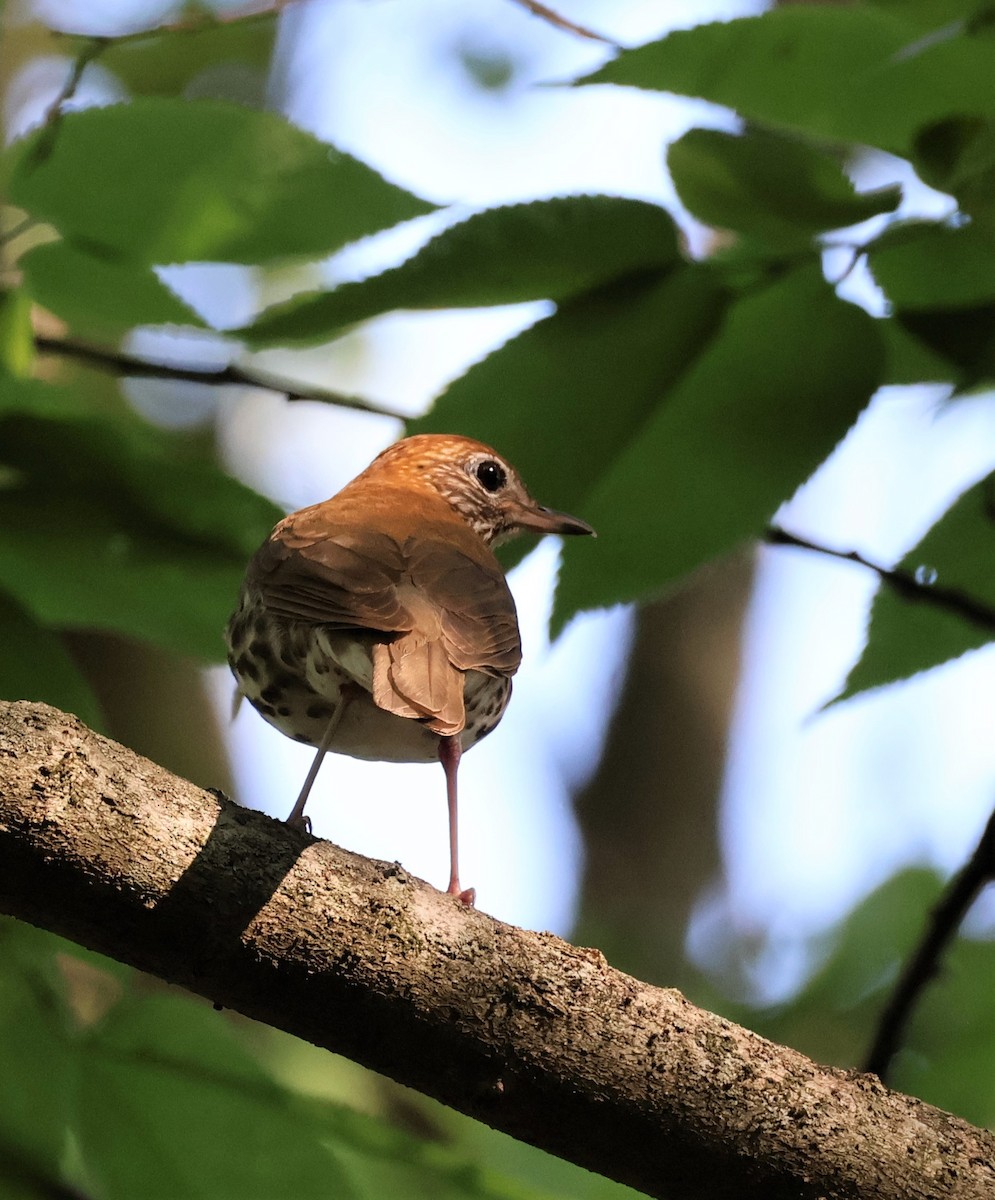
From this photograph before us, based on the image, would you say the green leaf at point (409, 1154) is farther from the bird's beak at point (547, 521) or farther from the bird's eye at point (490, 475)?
the bird's eye at point (490, 475)

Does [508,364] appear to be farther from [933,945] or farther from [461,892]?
[933,945]

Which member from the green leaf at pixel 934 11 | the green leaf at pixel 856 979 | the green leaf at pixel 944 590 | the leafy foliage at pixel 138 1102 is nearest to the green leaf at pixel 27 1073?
the leafy foliage at pixel 138 1102

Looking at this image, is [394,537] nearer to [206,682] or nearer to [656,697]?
[206,682]

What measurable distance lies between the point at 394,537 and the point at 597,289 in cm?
96

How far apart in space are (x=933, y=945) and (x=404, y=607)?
4.50ft

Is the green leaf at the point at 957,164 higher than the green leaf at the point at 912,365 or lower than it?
higher

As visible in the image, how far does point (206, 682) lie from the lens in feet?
23.1

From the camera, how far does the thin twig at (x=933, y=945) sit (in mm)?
3148

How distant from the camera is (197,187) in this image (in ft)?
9.60

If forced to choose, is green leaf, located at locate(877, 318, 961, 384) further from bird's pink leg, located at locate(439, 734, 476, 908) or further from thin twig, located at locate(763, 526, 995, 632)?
bird's pink leg, located at locate(439, 734, 476, 908)

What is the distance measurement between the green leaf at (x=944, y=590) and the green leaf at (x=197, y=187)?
1205mm

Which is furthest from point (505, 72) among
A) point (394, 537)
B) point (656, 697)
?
point (394, 537)

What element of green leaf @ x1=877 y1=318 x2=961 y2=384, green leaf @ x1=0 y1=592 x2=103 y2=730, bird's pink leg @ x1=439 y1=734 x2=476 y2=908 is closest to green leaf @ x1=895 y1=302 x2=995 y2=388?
green leaf @ x1=877 y1=318 x2=961 y2=384

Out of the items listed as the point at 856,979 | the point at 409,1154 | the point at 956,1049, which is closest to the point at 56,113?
the point at 409,1154
